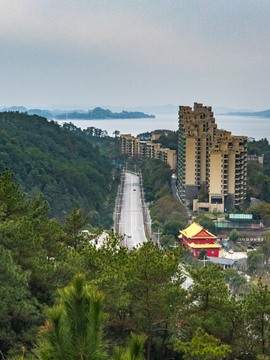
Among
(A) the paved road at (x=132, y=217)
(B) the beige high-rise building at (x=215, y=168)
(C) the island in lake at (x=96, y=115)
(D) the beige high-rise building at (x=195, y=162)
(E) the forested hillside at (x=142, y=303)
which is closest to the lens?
(E) the forested hillside at (x=142, y=303)

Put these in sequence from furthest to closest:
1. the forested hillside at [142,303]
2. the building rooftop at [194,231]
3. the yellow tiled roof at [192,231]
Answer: the yellow tiled roof at [192,231]
the building rooftop at [194,231]
the forested hillside at [142,303]

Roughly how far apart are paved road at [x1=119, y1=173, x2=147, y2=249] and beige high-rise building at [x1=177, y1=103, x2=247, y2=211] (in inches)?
111

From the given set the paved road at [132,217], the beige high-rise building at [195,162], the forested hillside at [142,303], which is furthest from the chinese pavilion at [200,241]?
the forested hillside at [142,303]

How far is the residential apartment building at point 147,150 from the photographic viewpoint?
36.3 metres

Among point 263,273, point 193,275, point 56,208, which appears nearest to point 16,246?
point 193,275

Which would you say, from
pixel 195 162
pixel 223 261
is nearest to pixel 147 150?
pixel 195 162

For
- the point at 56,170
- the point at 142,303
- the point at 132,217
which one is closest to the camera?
the point at 142,303

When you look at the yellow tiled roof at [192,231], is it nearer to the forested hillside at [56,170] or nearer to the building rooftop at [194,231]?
the building rooftop at [194,231]

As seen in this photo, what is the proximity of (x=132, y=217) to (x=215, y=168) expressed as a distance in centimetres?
470

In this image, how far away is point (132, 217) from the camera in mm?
25062

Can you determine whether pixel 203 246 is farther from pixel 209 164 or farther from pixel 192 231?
pixel 209 164

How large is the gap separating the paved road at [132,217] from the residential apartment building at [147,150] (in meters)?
3.01

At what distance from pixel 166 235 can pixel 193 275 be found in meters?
12.8

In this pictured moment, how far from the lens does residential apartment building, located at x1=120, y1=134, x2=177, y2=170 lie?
36344 mm
